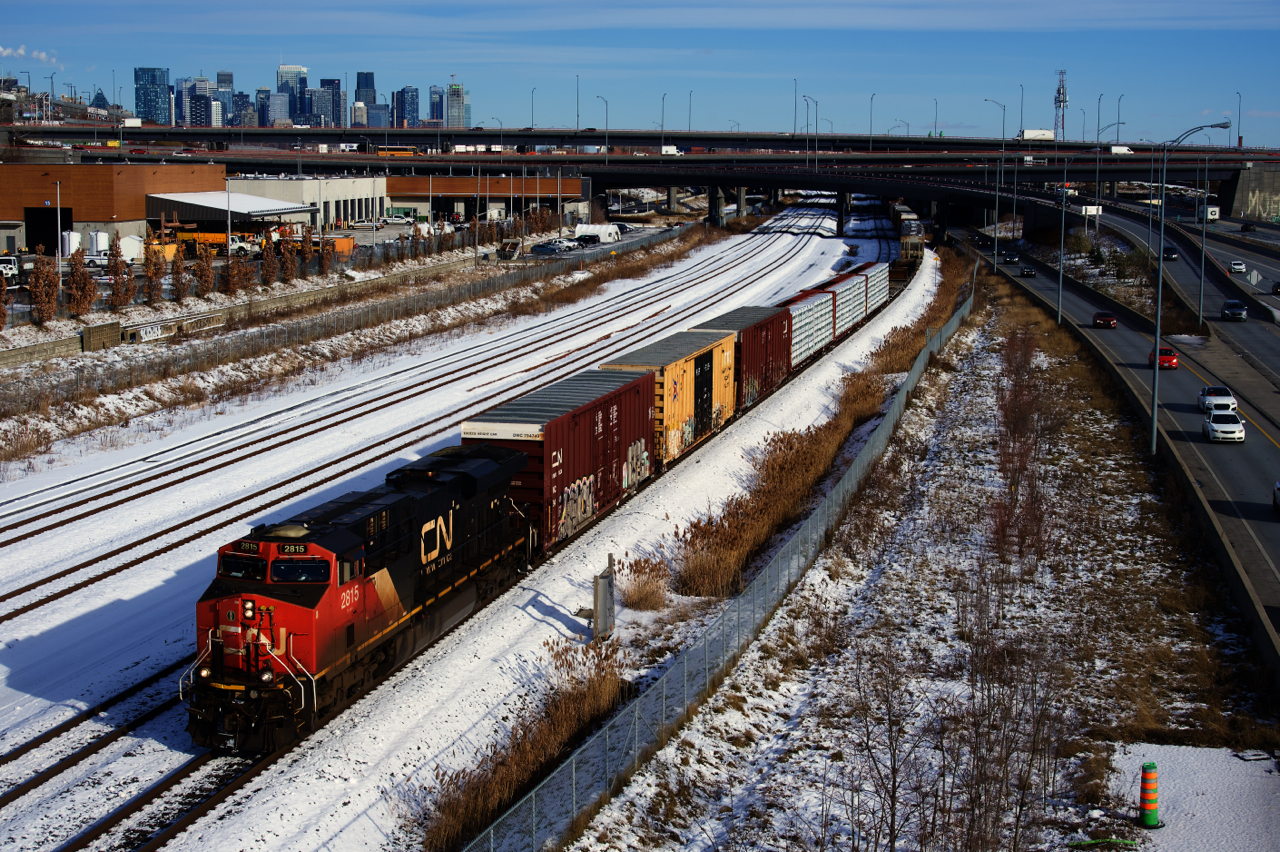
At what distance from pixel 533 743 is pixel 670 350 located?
777 inches

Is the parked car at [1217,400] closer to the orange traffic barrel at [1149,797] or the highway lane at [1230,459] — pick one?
the highway lane at [1230,459]

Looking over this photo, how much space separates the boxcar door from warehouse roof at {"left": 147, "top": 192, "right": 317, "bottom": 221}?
5853 centimetres

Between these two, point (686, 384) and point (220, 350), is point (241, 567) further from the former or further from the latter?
point (220, 350)

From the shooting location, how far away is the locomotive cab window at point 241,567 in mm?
18031

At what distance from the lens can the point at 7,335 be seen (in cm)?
4850

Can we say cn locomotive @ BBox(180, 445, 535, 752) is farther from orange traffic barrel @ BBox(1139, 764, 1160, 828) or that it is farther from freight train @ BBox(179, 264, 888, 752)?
orange traffic barrel @ BBox(1139, 764, 1160, 828)

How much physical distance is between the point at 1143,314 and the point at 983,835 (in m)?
64.9

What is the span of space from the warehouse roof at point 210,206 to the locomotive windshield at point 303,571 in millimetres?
73803

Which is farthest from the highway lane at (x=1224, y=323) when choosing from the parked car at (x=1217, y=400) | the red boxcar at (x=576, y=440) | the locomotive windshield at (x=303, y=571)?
the locomotive windshield at (x=303, y=571)

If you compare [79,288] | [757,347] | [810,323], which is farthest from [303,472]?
[810,323]

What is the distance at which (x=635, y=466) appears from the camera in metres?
32.2

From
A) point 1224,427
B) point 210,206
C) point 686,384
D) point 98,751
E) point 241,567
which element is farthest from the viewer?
point 210,206

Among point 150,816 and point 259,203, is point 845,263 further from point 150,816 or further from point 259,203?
point 150,816

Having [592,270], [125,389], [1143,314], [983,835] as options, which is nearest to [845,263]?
[592,270]
